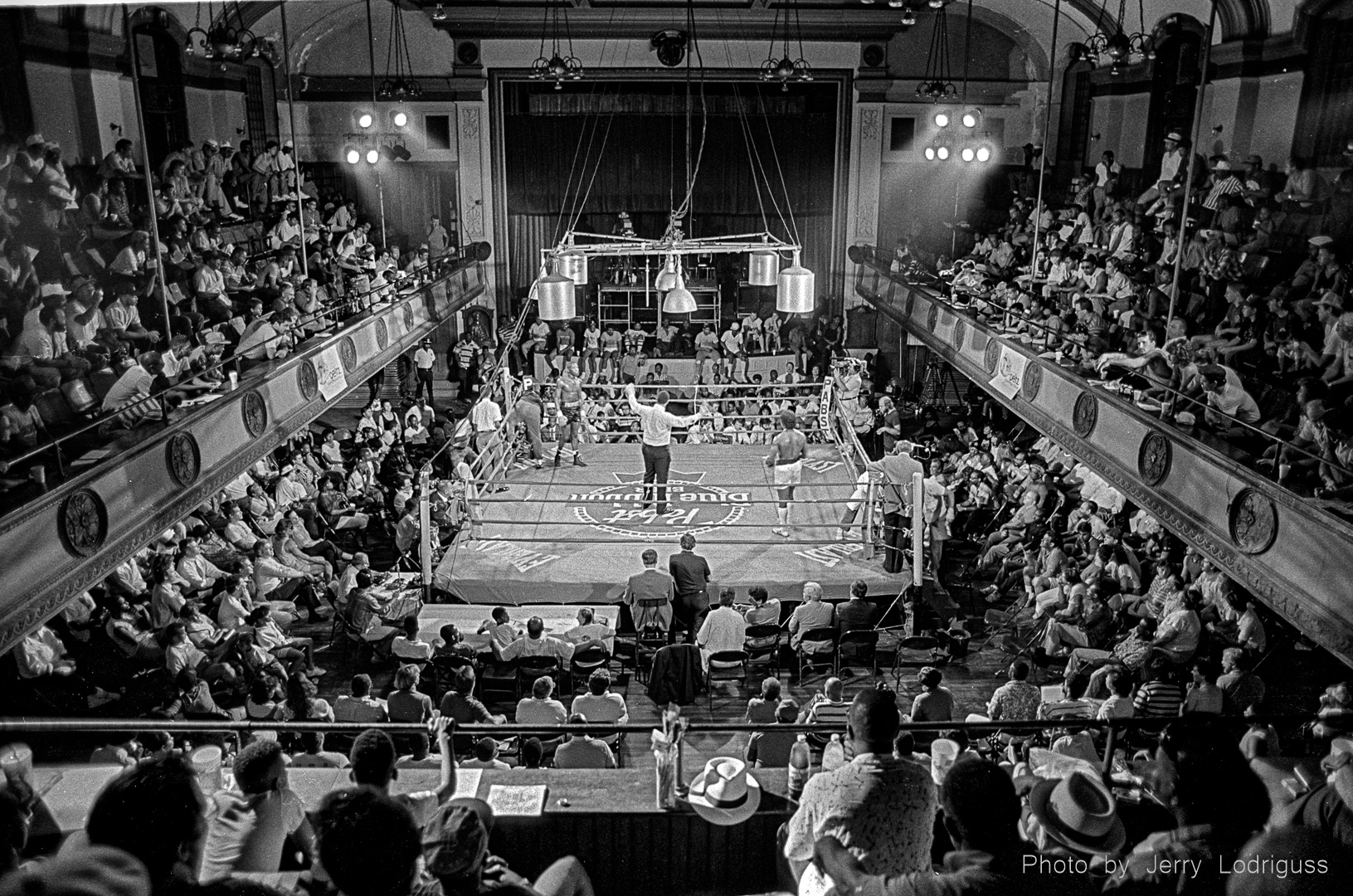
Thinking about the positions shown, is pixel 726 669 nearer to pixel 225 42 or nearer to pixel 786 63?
pixel 225 42

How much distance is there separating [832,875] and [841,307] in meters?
18.6

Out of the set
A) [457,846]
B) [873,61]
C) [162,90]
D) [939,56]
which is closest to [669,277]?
[457,846]

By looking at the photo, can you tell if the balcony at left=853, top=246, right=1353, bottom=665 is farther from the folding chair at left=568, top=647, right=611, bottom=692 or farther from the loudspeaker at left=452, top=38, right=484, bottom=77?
the loudspeaker at left=452, top=38, right=484, bottom=77

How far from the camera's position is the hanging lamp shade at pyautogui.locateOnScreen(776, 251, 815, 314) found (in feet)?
23.8

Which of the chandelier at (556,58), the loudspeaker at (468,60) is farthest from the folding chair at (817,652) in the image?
the loudspeaker at (468,60)

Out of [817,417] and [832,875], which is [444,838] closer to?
[832,875]

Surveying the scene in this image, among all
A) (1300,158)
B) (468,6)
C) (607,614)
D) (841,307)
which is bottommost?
(607,614)

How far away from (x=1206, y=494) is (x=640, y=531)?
18.3 ft

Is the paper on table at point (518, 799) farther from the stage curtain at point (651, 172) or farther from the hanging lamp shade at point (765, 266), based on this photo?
the stage curtain at point (651, 172)

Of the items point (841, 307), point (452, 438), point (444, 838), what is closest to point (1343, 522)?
point (444, 838)

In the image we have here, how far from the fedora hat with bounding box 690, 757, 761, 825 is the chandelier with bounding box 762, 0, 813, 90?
13.5 m

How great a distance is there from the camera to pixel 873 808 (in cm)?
278

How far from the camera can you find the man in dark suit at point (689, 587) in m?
9.04

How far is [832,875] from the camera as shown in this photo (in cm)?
259
